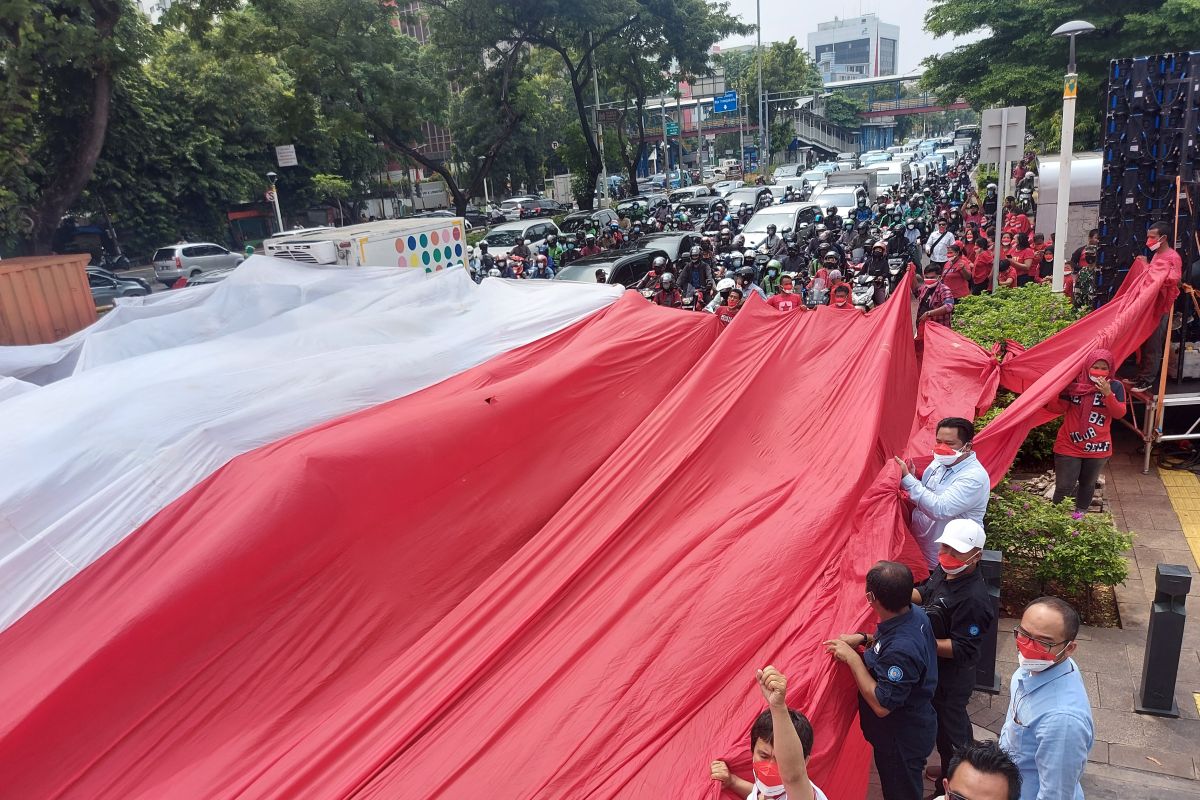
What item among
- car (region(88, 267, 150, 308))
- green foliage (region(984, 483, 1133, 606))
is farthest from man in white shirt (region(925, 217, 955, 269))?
car (region(88, 267, 150, 308))

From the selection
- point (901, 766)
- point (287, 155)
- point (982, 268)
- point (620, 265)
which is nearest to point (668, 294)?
point (620, 265)

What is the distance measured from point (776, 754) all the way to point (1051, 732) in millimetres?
1073

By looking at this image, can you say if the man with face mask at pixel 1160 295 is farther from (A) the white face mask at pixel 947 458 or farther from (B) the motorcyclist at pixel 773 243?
(B) the motorcyclist at pixel 773 243

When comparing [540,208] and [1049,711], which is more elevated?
[1049,711]

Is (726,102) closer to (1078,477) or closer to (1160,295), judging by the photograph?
(1160,295)

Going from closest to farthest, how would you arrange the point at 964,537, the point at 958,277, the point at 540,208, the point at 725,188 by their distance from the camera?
the point at 964,537
the point at 958,277
the point at 540,208
the point at 725,188

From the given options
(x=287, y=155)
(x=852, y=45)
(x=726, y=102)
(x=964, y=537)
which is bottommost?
(x=964, y=537)

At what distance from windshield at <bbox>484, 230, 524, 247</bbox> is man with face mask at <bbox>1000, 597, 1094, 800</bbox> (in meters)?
21.8

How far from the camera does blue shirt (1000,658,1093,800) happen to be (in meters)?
2.95

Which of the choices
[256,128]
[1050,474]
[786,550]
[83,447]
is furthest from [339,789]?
[256,128]

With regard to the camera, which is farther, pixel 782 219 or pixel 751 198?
pixel 751 198

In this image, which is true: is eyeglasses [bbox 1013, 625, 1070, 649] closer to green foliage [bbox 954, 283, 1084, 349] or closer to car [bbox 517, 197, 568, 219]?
green foliage [bbox 954, 283, 1084, 349]

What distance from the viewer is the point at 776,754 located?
279cm

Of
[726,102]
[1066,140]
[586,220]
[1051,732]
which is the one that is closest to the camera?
[1051,732]
